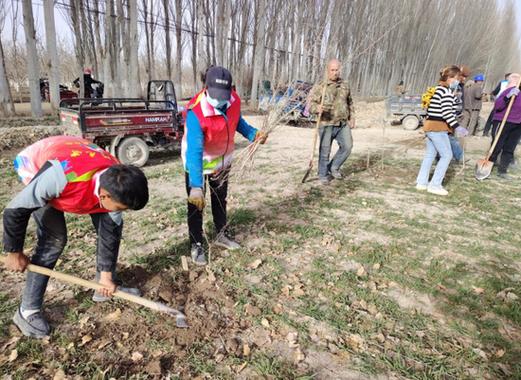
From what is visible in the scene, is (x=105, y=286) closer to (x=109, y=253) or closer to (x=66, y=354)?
(x=109, y=253)

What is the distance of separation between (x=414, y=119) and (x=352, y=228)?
1014 centimetres

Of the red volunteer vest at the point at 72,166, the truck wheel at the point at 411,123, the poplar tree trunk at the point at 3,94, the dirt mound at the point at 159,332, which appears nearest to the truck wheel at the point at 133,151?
the dirt mound at the point at 159,332

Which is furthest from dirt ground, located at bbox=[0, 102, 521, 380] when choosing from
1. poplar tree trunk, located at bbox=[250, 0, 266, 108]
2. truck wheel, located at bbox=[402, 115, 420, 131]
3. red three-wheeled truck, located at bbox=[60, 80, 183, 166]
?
poplar tree trunk, located at bbox=[250, 0, 266, 108]

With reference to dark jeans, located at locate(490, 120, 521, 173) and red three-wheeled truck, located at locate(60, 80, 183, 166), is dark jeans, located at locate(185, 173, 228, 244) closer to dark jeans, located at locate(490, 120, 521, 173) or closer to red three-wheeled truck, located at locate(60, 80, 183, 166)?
red three-wheeled truck, located at locate(60, 80, 183, 166)

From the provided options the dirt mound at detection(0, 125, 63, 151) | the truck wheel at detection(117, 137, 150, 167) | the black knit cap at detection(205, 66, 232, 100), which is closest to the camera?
the black knit cap at detection(205, 66, 232, 100)

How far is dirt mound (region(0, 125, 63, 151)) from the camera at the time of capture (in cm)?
718

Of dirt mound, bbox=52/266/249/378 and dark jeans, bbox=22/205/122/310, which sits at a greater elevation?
dark jeans, bbox=22/205/122/310

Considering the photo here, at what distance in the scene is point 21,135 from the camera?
24.7ft

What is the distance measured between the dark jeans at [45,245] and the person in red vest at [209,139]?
72 centimetres

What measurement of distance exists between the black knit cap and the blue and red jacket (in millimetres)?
111

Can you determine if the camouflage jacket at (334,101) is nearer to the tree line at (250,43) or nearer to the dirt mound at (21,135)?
the tree line at (250,43)

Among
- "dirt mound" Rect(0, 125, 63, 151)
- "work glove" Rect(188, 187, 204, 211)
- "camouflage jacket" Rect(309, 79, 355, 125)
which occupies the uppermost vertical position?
"camouflage jacket" Rect(309, 79, 355, 125)

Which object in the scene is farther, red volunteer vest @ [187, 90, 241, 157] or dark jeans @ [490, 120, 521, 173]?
dark jeans @ [490, 120, 521, 173]

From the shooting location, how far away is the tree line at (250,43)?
9.07 m
